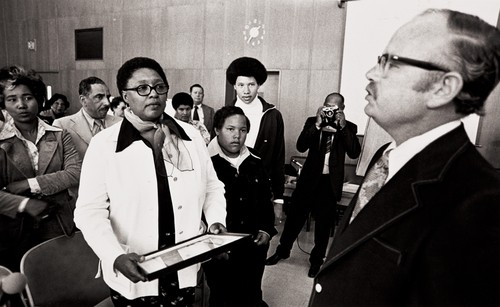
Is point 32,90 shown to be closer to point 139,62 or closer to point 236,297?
point 139,62

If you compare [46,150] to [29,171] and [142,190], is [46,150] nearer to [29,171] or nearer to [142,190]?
[29,171]

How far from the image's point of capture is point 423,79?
32.6 inches

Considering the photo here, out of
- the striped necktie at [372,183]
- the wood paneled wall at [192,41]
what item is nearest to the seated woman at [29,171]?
the striped necktie at [372,183]

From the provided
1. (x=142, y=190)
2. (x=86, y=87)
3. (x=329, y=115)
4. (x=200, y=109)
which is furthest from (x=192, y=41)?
(x=142, y=190)

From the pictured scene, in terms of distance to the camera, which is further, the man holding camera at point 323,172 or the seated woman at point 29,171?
the man holding camera at point 323,172

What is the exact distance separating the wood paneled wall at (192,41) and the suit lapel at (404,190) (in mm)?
4911

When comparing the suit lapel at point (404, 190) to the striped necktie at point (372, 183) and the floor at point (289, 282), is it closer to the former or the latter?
the striped necktie at point (372, 183)

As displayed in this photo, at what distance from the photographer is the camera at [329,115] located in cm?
312

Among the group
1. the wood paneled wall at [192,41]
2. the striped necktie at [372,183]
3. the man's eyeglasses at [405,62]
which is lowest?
the striped necktie at [372,183]

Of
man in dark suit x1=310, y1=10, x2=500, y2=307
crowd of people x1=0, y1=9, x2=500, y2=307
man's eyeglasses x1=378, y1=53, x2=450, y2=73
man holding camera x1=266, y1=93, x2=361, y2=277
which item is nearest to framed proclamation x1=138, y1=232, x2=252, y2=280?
crowd of people x1=0, y1=9, x2=500, y2=307

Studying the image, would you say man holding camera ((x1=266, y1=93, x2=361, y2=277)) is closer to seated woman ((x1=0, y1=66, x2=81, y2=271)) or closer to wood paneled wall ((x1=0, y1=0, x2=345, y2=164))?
seated woman ((x1=0, y1=66, x2=81, y2=271))

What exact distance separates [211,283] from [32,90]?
1716 mm

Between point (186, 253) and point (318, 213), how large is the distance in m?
2.24

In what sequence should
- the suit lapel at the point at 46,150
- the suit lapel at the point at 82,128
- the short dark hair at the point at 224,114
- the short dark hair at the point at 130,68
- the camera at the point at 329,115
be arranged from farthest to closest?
the camera at the point at 329,115 < the suit lapel at the point at 82,128 < the short dark hair at the point at 224,114 < the suit lapel at the point at 46,150 < the short dark hair at the point at 130,68
